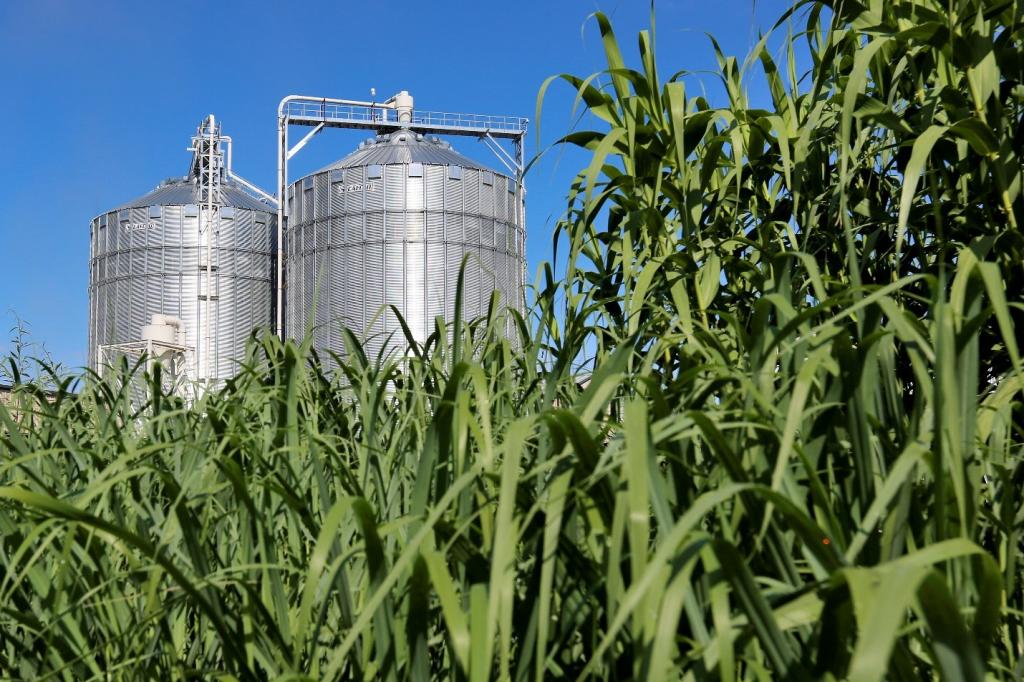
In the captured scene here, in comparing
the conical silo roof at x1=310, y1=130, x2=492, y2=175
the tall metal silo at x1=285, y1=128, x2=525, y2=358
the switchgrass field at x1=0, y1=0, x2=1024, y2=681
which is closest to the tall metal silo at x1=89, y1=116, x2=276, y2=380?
the tall metal silo at x1=285, y1=128, x2=525, y2=358

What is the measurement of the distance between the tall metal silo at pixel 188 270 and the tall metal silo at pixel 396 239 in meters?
1.18

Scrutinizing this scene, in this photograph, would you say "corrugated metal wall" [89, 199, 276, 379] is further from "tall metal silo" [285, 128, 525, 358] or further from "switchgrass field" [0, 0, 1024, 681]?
"switchgrass field" [0, 0, 1024, 681]

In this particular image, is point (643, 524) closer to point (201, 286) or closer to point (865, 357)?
point (865, 357)

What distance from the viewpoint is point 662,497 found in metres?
0.83

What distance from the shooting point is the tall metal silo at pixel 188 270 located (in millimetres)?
18094

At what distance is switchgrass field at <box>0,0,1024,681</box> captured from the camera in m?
0.72

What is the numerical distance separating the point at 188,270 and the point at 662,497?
1837cm

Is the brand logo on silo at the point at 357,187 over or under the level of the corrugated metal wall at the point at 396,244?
over

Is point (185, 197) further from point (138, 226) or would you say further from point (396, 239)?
point (396, 239)

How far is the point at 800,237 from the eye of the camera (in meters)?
2.27

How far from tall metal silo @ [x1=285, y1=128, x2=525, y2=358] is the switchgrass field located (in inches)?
560

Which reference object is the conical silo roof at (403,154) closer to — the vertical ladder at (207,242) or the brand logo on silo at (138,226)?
the vertical ladder at (207,242)

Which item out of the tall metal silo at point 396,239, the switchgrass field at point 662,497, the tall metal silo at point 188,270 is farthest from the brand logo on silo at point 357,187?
the switchgrass field at point 662,497

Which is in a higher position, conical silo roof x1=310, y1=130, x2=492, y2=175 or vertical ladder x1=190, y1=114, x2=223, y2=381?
conical silo roof x1=310, y1=130, x2=492, y2=175
